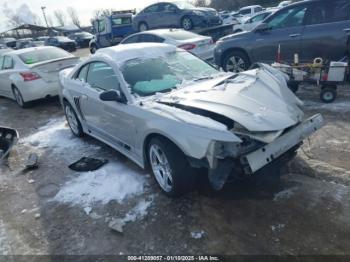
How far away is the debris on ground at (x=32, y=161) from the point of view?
17.6 ft

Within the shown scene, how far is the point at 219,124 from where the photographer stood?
3170 mm

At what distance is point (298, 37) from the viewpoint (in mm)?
7098

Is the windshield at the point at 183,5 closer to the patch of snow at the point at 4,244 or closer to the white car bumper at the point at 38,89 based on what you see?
the white car bumper at the point at 38,89

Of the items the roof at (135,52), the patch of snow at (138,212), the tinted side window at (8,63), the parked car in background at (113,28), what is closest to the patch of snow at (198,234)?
the patch of snow at (138,212)

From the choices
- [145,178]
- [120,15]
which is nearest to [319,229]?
[145,178]

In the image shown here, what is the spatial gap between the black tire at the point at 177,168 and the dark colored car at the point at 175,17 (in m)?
11.5

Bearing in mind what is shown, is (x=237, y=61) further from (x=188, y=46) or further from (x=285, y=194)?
(x=285, y=194)

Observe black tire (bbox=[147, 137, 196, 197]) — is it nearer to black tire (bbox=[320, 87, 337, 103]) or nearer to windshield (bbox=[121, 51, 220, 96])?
windshield (bbox=[121, 51, 220, 96])

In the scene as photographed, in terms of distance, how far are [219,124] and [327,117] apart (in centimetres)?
327

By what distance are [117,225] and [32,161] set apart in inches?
104

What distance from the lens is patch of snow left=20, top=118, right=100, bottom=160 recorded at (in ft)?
19.3

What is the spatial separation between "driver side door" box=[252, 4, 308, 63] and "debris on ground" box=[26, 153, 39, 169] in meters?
5.31

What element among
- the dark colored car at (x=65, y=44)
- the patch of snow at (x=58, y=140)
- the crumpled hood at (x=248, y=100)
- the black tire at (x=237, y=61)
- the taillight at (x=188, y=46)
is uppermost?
the crumpled hood at (x=248, y=100)

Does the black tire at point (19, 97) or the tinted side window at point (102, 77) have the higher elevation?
the tinted side window at point (102, 77)
